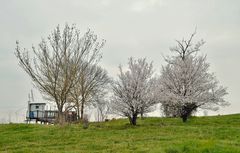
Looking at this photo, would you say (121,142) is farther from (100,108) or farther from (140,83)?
(100,108)

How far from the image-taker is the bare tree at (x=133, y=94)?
32.0m

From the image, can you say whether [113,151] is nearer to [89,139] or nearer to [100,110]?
[89,139]

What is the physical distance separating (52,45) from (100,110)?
28.1m

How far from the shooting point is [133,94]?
32.3 m

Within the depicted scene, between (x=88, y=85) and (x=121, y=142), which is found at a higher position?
(x=88, y=85)

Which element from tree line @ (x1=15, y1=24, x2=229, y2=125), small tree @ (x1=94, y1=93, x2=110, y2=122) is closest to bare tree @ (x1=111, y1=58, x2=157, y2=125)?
tree line @ (x1=15, y1=24, x2=229, y2=125)

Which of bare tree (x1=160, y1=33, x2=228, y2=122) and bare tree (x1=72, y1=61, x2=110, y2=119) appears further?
bare tree (x1=72, y1=61, x2=110, y2=119)

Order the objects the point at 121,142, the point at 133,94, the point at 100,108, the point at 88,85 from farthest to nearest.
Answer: the point at 100,108 → the point at 88,85 → the point at 133,94 → the point at 121,142

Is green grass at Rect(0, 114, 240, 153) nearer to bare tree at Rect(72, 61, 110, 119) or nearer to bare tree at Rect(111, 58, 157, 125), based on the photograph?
bare tree at Rect(111, 58, 157, 125)

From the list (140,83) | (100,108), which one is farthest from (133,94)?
(100,108)

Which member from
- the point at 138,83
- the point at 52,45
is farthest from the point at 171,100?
the point at 52,45

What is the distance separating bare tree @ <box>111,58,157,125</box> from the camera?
32.0 meters

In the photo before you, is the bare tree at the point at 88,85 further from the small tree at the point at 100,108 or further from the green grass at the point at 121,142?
the green grass at the point at 121,142

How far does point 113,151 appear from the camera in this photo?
16391 mm
